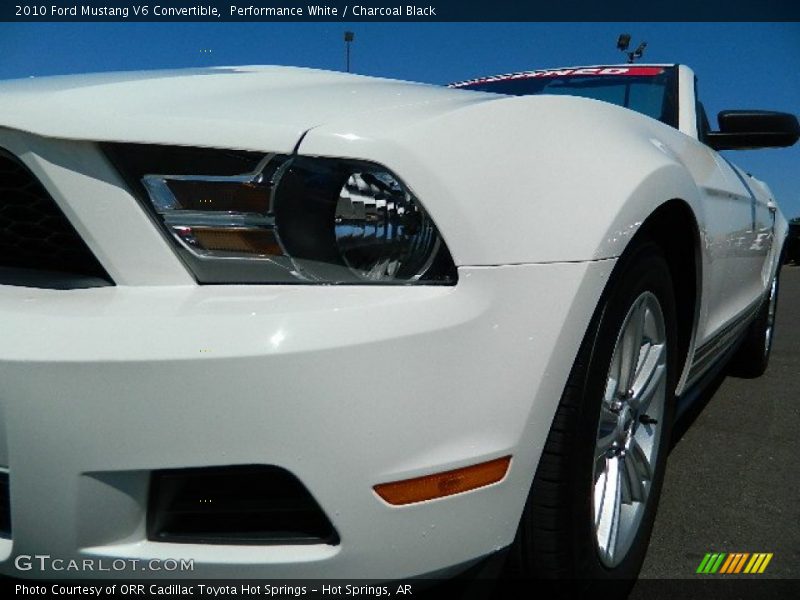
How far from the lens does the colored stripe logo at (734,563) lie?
184cm

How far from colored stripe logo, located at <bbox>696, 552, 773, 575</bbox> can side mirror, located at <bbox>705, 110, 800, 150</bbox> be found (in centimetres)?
148

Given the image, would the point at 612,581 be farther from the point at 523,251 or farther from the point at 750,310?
the point at 750,310

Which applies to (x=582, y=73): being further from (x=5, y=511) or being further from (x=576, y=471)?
(x=5, y=511)

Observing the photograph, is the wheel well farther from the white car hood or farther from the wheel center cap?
the white car hood

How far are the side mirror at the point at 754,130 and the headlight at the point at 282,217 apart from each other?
6.26ft

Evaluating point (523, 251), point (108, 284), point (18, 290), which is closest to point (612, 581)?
Result: point (523, 251)

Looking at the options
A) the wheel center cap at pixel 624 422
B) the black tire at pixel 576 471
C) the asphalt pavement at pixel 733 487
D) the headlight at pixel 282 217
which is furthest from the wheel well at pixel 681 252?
the headlight at pixel 282 217

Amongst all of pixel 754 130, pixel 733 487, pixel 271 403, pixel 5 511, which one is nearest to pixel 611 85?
pixel 754 130

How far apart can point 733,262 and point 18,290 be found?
2.10 metres

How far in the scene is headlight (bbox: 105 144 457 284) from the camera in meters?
1.17

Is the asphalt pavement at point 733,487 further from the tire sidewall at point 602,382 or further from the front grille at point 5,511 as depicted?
the front grille at point 5,511

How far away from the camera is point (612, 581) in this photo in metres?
1.59

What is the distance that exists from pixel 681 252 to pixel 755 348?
247cm

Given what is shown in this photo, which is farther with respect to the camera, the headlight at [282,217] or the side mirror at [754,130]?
the side mirror at [754,130]
